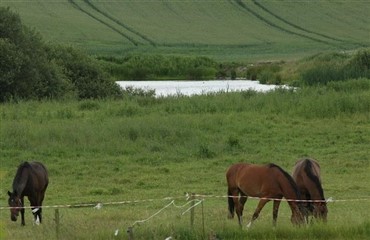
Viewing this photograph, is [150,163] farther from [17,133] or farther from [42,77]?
[42,77]

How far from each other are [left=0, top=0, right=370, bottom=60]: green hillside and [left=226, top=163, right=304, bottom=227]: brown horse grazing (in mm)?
70505

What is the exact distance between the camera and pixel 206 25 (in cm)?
10381

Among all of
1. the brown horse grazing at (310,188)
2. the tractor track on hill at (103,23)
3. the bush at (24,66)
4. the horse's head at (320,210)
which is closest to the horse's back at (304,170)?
the brown horse grazing at (310,188)

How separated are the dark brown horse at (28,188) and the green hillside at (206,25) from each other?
69.4 meters

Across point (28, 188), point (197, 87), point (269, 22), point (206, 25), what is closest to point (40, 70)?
point (197, 87)

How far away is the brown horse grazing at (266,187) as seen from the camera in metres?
13.4

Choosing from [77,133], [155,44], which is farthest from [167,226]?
[155,44]

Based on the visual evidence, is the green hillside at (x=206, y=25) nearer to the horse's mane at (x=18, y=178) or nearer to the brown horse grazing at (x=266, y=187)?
the horse's mane at (x=18, y=178)

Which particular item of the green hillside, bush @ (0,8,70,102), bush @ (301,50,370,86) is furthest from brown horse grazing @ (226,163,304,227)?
the green hillside

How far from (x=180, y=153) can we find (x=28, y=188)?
402 inches

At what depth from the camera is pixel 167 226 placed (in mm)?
13203

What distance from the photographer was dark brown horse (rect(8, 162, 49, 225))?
591 inches

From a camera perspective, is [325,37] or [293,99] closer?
[293,99]

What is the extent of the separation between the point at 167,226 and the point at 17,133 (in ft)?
47.0
